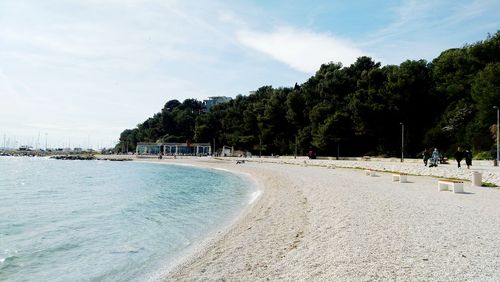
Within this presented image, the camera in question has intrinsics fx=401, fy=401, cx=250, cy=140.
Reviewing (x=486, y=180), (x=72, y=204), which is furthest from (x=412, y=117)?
(x=72, y=204)

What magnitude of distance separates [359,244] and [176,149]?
122971mm

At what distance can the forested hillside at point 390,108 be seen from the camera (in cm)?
5261

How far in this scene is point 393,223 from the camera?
1186 cm

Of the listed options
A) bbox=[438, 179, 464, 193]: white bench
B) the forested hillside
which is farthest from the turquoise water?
the forested hillside

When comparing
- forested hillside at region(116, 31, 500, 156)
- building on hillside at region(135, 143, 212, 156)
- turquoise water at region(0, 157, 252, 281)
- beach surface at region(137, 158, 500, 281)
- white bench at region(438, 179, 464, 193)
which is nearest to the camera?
beach surface at region(137, 158, 500, 281)

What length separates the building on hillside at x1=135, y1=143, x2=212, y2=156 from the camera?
119m

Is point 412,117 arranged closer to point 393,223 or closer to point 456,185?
point 456,185

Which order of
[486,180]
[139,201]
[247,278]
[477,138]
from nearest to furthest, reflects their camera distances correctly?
1. [247,278]
2. [486,180]
3. [139,201]
4. [477,138]

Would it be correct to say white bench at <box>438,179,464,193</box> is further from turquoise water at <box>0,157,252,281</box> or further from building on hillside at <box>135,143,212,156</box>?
building on hillside at <box>135,143,212,156</box>

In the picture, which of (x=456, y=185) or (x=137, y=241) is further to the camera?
(x=456, y=185)

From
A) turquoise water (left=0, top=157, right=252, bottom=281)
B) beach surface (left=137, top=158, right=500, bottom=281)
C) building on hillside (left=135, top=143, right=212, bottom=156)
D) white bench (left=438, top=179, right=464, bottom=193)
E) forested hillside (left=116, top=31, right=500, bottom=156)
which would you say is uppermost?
forested hillside (left=116, top=31, right=500, bottom=156)

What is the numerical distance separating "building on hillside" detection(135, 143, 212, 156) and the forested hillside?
24564mm

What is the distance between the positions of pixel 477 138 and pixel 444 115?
31.9ft

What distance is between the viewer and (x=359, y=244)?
9516mm
